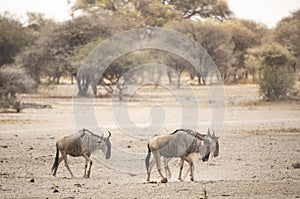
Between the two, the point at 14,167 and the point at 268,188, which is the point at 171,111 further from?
the point at 268,188

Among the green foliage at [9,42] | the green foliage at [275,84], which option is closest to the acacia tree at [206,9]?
the green foliage at [9,42]

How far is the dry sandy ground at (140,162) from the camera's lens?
34.8ft

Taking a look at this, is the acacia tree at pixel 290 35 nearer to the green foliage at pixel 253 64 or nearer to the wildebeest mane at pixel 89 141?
the green foliage at pixel 253 64

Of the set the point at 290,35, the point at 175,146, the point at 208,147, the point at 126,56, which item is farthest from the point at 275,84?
the point at 175,146

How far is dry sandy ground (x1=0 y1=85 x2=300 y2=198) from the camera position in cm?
1062

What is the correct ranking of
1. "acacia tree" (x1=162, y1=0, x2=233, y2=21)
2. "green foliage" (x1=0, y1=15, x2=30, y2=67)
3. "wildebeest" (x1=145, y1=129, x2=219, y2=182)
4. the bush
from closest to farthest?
"wildebeest" (x1=145, y1=129, x2=219, y2=182) < the bush < "green foliage" (x1=0, y1=15, x2=30, y2=67) < "acacia tree" (x1=162, y1=0, x2=233, y2=21)

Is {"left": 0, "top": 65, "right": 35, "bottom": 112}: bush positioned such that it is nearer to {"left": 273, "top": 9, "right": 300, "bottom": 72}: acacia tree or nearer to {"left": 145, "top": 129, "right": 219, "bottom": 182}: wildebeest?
{"left": 145, "top": 129, "right": 219, "bottom": 182}: wildebeest

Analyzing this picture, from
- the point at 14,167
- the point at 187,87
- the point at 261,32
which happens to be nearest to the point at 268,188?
the point at 14,167

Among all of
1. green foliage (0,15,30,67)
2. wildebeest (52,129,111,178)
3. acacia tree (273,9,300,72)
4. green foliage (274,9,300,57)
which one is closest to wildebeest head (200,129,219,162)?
wildebeest (52,129,111,178)

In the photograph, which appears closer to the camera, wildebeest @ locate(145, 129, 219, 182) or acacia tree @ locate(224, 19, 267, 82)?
wildebeest @ locate(145, 129, 219, 182)

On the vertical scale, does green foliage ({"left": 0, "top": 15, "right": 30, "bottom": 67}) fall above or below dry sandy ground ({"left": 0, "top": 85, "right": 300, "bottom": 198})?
above

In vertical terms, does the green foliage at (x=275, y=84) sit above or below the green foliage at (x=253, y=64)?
below

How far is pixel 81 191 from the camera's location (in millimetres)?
10641

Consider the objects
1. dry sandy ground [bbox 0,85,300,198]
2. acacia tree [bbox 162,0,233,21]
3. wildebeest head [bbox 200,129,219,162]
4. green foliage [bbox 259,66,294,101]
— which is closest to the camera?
dry sandy ground [bbox 0,85,300,198]
